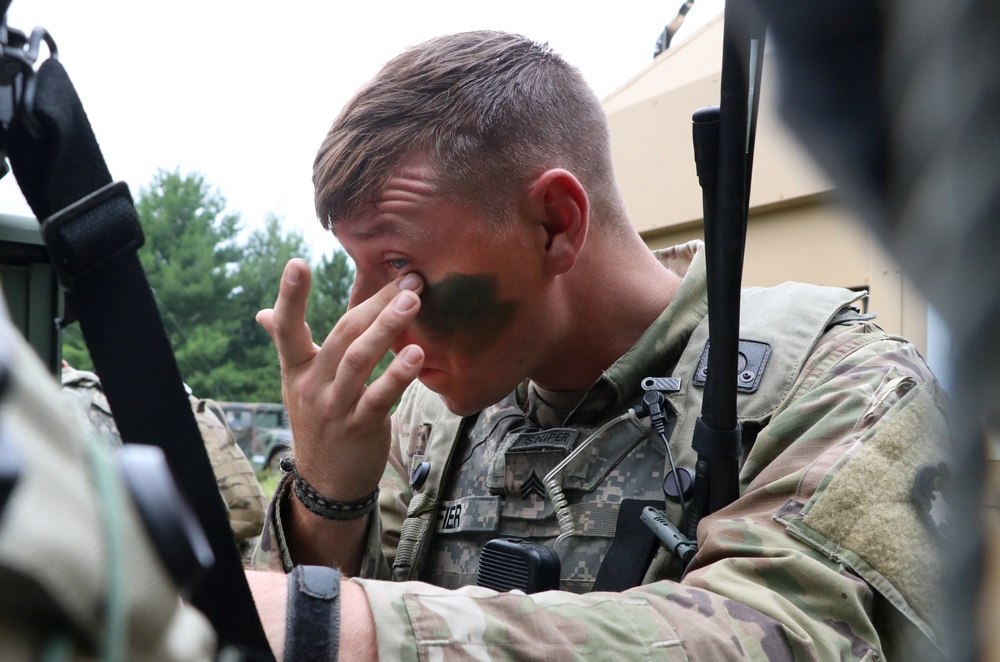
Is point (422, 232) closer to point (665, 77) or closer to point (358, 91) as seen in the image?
point (358, 91)

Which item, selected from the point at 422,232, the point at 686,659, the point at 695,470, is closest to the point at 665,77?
the point at 422,232

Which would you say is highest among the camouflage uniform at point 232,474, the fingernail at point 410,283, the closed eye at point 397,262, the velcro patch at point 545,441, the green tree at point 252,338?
the closed eye at point 397,262

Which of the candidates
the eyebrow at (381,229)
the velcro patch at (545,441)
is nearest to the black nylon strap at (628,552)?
the velcro patch at (545,441)

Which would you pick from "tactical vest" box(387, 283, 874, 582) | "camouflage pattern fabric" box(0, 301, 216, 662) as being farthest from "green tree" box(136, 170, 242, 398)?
"camouflage pattern fabric" box(0, 301, 216, 662)

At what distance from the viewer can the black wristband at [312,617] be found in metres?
1.07

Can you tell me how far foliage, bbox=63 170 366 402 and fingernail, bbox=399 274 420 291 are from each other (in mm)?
28465

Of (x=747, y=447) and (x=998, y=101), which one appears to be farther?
(x=747, y=447)

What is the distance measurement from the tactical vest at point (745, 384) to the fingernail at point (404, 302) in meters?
0.50

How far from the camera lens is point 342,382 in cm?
195

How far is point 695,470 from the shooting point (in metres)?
1.76

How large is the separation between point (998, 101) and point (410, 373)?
1.60m

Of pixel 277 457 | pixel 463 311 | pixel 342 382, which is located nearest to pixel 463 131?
pixel 463 311

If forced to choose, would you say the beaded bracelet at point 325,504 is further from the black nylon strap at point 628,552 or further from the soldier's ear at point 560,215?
the soldier's ear at point 560,215

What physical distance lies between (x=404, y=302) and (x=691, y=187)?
2.94 meters
